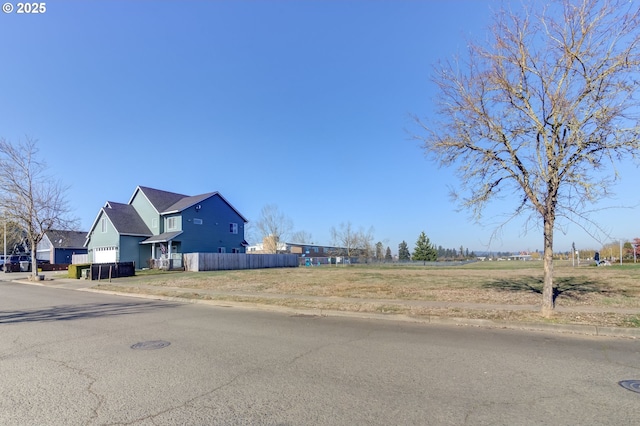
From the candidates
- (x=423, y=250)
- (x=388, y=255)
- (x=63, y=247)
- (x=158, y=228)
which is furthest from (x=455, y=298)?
(x=388, y=255)

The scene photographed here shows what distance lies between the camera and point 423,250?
Result: 81625mm

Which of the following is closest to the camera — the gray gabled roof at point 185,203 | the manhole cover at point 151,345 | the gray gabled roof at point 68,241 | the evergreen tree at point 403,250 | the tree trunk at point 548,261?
the manhole cover at point 151,345

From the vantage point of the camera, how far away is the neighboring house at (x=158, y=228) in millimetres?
39219

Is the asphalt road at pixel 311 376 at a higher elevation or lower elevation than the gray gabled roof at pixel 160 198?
lower

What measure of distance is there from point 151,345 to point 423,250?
3094 inches

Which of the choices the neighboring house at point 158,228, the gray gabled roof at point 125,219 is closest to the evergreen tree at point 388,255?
the neighboring house at point 158,228

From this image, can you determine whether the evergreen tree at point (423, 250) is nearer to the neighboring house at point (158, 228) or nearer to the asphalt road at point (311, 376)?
the neighboring house at point (158, 228)

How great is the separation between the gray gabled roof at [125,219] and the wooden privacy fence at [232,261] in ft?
29.7

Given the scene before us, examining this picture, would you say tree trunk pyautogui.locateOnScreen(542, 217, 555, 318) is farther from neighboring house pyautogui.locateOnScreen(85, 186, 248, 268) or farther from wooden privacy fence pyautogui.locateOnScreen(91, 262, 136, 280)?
neighboring house pyautogui.locateOnScreen(85, 186, 248, 268)

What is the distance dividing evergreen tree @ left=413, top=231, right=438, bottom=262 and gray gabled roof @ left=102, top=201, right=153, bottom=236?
55913 mm

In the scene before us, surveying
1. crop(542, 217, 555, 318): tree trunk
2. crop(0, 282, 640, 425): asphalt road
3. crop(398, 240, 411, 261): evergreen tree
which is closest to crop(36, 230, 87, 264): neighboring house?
A: crop(0, 282, 640, 425): asphalt road

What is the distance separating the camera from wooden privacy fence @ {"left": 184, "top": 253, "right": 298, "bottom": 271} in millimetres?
34344

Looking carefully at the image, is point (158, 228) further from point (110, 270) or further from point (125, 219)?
point (110, 270)

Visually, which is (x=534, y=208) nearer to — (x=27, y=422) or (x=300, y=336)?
(x=300, y=336)
